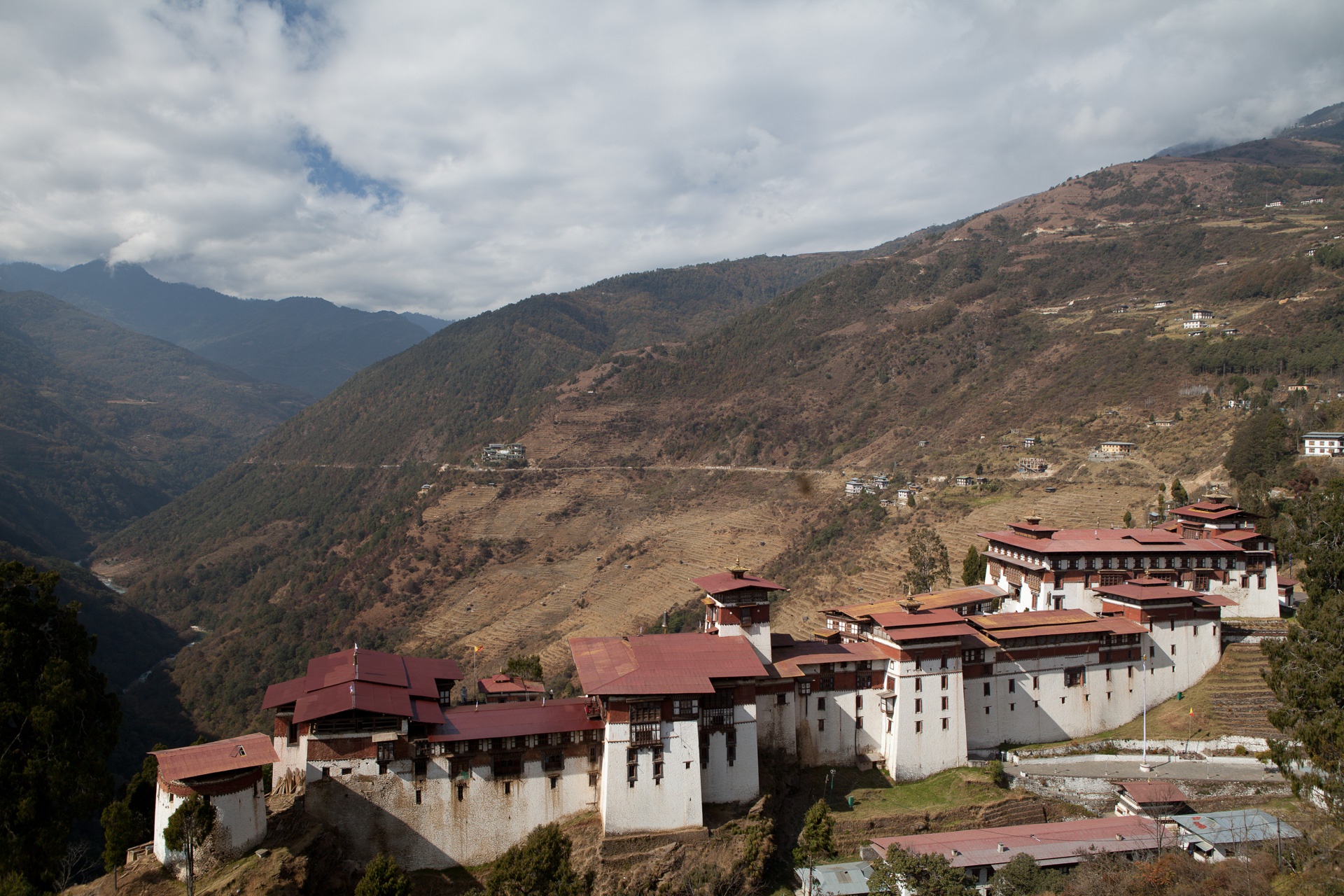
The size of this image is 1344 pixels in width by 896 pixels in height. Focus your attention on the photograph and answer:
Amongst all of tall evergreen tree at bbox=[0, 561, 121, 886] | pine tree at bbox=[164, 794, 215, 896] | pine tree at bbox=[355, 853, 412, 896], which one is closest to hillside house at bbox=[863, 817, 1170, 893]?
pine tree at bbox=[355, 853, 412, 896]

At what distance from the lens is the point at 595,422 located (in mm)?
117875

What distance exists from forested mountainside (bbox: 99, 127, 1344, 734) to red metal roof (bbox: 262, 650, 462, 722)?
2782 cm

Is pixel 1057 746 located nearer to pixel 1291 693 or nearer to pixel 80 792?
pixel 1291 693

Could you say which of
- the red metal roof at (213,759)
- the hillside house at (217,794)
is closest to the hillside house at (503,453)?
the red metal roof at (213,759)

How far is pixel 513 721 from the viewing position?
1022 inches

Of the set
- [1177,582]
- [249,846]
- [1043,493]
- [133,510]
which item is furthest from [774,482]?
[133,510]

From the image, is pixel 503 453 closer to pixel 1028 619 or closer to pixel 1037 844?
pixel 1028 619

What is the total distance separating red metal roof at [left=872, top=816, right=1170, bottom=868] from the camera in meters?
23.8

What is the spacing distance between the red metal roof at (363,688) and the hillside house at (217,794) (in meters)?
1.91

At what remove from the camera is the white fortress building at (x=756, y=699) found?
24.8 meters

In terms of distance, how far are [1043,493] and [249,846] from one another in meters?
55.9

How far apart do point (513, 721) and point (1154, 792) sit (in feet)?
72.0

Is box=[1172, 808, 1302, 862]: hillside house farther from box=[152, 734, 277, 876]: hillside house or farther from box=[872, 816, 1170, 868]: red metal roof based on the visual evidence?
box=[152, 734, 277, 876]: hillside house

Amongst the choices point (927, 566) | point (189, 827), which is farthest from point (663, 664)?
point (927, 566)
